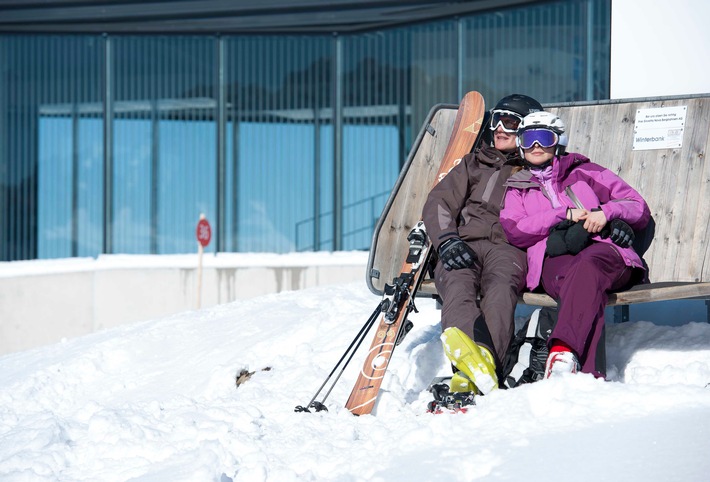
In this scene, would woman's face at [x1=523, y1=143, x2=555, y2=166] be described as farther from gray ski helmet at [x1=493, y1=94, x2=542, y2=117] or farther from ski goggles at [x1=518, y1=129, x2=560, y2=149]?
gray ski helmet at [x1=493, y1=94, x2=542, y2=117]

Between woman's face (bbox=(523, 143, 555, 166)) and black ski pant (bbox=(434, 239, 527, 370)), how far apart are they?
1.47ft

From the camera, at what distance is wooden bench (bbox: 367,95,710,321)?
4.99 meters

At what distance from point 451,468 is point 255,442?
96 centimetres

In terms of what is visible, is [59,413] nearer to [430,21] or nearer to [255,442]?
[255,442]

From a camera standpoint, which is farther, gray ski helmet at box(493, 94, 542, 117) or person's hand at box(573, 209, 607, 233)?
gray ski helmet at box(493, 94, 542, 117)

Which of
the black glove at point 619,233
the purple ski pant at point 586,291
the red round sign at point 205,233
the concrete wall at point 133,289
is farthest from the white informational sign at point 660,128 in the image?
the red round sign at point 205,233

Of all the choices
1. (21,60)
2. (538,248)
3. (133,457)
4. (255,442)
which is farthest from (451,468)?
(21,60)

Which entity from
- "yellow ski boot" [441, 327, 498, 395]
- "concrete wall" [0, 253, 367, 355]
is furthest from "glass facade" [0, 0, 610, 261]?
"yellow ski boot" [441, 327, 498, 395]

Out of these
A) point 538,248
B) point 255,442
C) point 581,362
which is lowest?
point 255,442

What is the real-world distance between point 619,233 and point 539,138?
1.98 feet

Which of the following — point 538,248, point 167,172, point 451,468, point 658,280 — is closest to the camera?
point 451,468

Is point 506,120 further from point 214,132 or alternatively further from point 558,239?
point 214,132

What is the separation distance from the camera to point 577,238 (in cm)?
419

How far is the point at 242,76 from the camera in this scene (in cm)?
1304
